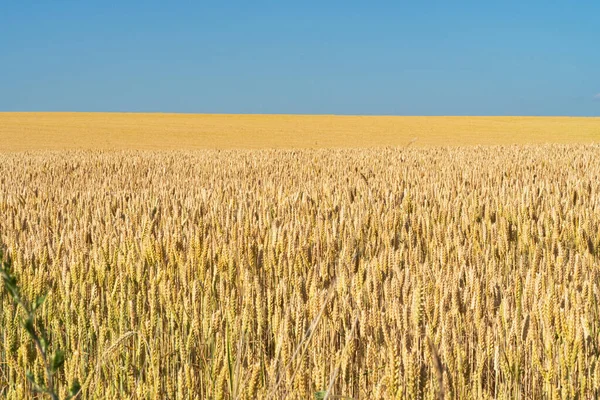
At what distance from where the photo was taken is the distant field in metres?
25.0

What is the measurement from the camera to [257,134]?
3053 centimetres

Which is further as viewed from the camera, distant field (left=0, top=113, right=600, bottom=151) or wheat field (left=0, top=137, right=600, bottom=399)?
distant field (left=0, top=113, right=600, bottom=151)

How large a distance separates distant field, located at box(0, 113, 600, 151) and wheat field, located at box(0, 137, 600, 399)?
19.8 metres

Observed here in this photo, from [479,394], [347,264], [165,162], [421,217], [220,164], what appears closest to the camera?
[479,394]

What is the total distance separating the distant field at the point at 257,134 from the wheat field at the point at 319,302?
1984cm

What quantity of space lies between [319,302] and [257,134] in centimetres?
2889

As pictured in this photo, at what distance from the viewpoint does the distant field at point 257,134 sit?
2495cm

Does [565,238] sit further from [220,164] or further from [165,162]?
[165,162]

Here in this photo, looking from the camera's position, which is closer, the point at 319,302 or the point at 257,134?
the point at 319,302

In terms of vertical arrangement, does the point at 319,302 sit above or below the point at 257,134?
below

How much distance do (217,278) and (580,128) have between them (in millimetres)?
35253

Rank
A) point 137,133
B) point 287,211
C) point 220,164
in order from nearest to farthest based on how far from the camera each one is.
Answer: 1. point 287,211
2. point 220,164
3. point 137,133

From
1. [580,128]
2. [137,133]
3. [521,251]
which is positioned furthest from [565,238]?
[580,128]

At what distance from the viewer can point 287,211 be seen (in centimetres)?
439
